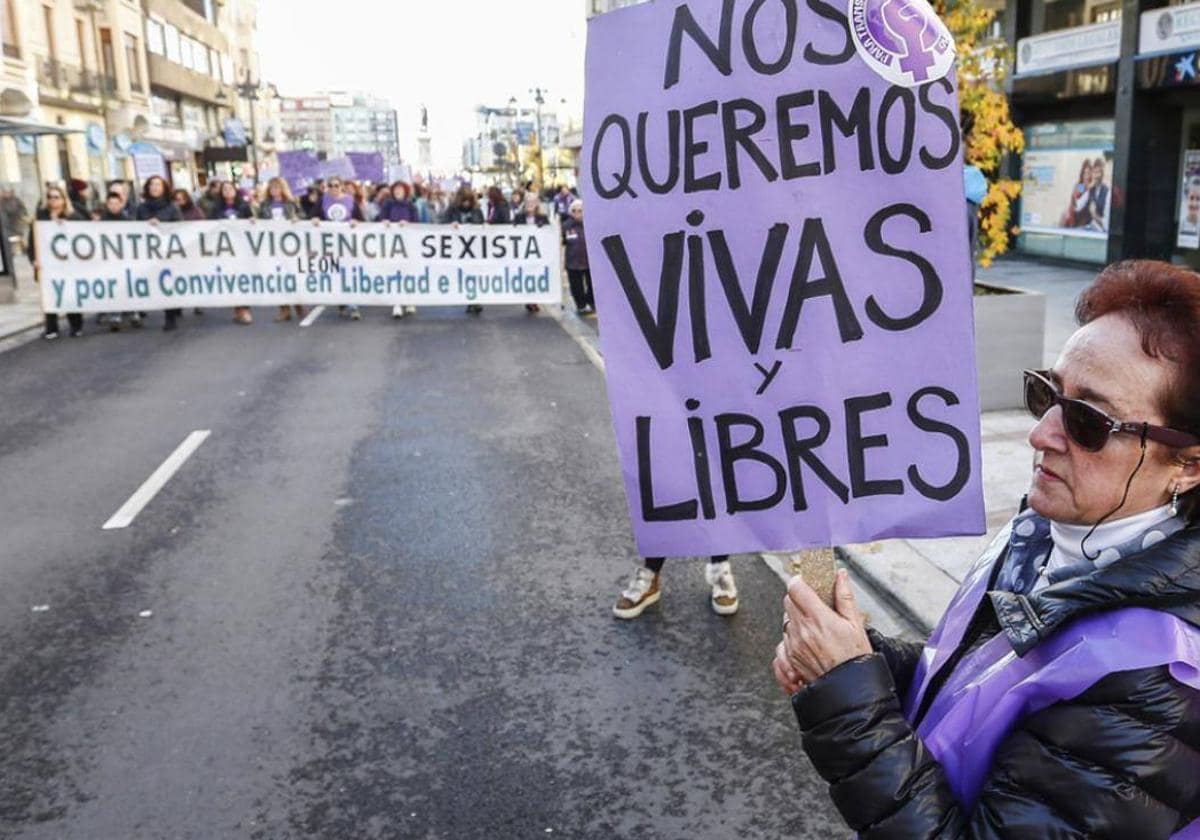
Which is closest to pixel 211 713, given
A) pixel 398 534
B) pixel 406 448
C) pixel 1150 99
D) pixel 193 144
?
pixel 398 534

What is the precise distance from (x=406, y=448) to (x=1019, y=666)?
701 centimetres

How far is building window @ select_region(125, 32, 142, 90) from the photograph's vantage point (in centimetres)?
4719

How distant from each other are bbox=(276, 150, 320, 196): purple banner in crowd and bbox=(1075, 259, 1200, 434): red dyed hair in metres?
28.8

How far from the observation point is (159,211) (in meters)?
14.9

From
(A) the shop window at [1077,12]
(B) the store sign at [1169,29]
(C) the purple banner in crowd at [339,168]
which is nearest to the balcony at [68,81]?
(C) the purple banner in crowd at [339,168]

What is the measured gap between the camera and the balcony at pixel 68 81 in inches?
1457

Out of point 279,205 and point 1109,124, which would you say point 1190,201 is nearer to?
point 1109,124

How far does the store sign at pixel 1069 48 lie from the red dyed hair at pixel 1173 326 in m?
16.8

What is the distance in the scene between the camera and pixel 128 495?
7012 millimetres

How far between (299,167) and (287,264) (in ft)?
47.6

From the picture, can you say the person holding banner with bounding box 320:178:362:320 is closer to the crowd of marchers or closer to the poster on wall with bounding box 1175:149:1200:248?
the crowd of marchers

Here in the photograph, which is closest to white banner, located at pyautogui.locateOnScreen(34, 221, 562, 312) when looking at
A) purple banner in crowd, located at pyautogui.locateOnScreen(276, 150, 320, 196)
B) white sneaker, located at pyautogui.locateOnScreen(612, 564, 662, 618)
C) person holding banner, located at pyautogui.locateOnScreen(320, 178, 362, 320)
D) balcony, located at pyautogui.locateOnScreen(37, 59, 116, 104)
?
person holding banner, located at pyautogui.locateOnScreen(320, 178, 362, 320)

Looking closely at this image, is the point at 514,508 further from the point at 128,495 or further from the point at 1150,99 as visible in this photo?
the point at 1150,99

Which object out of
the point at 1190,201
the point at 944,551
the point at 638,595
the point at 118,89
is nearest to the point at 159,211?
the point at 638,595
